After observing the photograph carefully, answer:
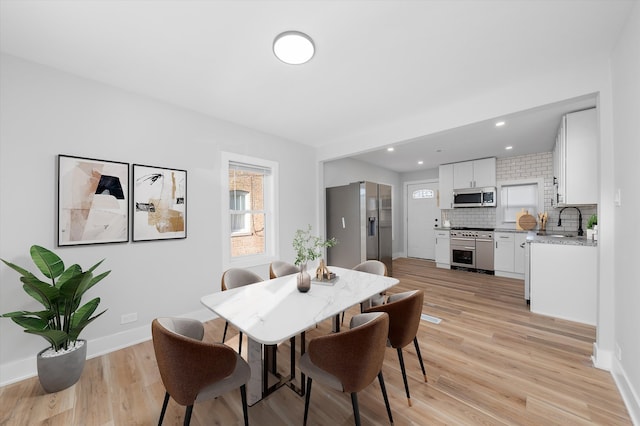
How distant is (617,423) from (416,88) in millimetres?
2907

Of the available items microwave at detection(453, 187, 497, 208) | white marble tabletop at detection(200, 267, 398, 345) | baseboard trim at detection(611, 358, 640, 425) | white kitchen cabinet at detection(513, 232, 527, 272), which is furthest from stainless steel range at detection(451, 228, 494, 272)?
white marble tabletop at detection(200, 267, 398, 345)

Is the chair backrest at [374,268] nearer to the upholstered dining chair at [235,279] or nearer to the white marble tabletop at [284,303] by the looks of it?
the white marble tabletop at [284,303]

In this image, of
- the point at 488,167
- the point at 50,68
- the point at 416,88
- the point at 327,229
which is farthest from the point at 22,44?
the point at 488,167

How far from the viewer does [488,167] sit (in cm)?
546

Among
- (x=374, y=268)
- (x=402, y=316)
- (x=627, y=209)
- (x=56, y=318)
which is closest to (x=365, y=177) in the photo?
(x=374, y=268)

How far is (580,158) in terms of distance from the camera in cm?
286

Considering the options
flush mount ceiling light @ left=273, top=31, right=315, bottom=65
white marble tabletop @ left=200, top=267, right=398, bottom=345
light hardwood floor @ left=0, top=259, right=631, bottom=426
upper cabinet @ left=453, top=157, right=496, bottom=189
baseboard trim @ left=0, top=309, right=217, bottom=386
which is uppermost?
flush mount ceiling light @ left=273, top=31, right=315, bottom=65

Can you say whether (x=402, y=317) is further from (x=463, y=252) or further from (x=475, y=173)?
(x=475, y=173)

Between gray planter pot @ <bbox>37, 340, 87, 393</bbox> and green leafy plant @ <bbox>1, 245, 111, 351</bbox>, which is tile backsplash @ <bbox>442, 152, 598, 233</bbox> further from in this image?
gray planter pot @ <bbox>37, 340, 87, 393</bbox>

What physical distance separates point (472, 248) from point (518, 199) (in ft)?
4.82

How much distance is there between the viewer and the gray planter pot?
1.81 metres

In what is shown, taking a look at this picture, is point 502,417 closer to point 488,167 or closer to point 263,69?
point 263,69

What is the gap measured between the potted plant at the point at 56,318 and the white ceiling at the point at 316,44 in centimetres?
160

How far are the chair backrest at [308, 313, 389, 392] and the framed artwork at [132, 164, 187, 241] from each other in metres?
→ 2.28
